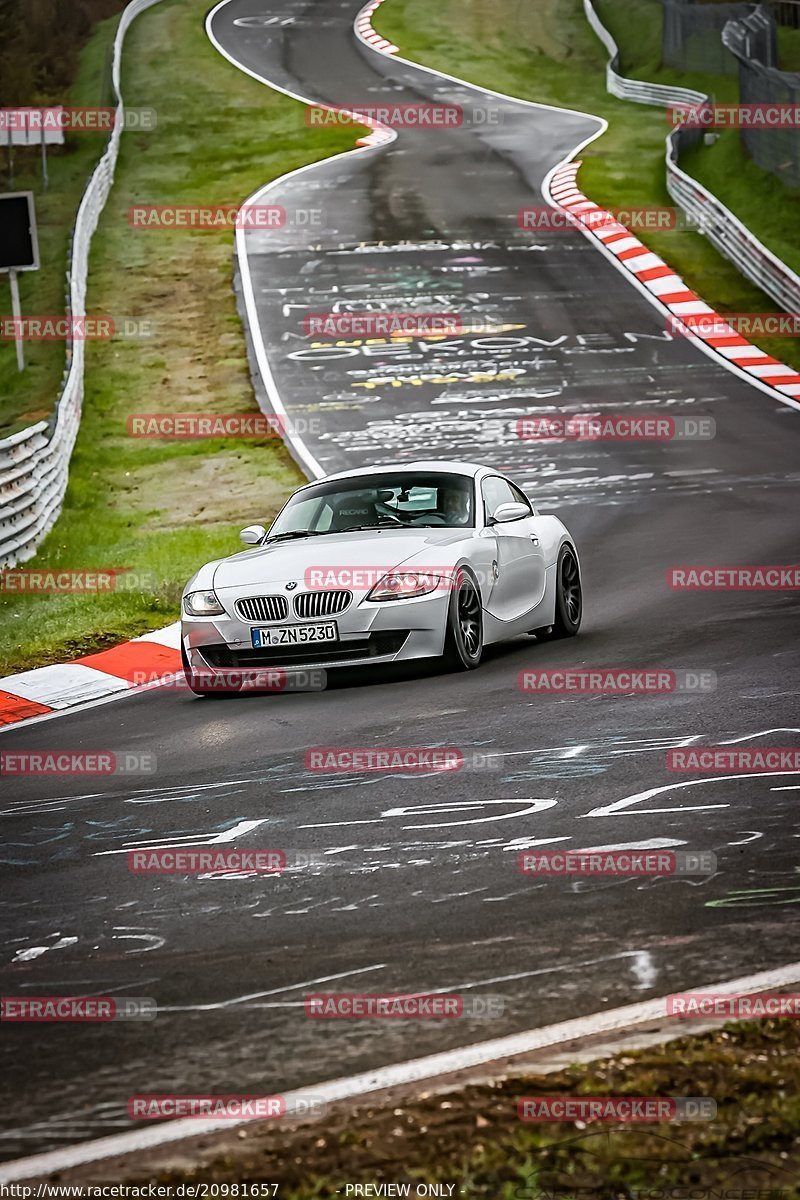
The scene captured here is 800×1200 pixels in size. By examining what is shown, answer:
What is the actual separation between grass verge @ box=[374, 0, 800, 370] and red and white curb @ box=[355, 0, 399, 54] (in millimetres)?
395

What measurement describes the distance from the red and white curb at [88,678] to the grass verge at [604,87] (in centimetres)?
1637

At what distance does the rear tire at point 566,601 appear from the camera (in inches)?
501

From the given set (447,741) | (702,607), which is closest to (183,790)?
(447,741)

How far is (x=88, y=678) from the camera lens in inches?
488

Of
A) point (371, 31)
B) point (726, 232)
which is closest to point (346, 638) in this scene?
point (726, 232)

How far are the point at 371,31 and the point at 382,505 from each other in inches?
2094

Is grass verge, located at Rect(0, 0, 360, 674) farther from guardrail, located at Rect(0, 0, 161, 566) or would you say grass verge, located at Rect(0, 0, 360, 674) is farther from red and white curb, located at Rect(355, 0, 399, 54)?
red and white curb, located at Rect(355, 0, 399, 54)

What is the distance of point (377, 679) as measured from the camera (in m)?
11.4

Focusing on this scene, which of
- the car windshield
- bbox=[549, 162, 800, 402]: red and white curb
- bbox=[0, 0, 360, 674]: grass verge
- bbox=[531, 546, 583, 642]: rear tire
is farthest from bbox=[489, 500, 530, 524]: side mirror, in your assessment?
bbox=[549, 162, 800, 402]: red and white curb

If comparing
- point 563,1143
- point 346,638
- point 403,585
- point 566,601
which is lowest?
point 566,601

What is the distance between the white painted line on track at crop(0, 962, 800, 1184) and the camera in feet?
13.3

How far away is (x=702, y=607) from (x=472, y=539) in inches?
91.4

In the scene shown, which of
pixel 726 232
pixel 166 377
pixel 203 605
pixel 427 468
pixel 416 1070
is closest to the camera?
pixel 416 1070

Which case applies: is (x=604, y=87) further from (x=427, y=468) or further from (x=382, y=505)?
(x=382, y=505)
